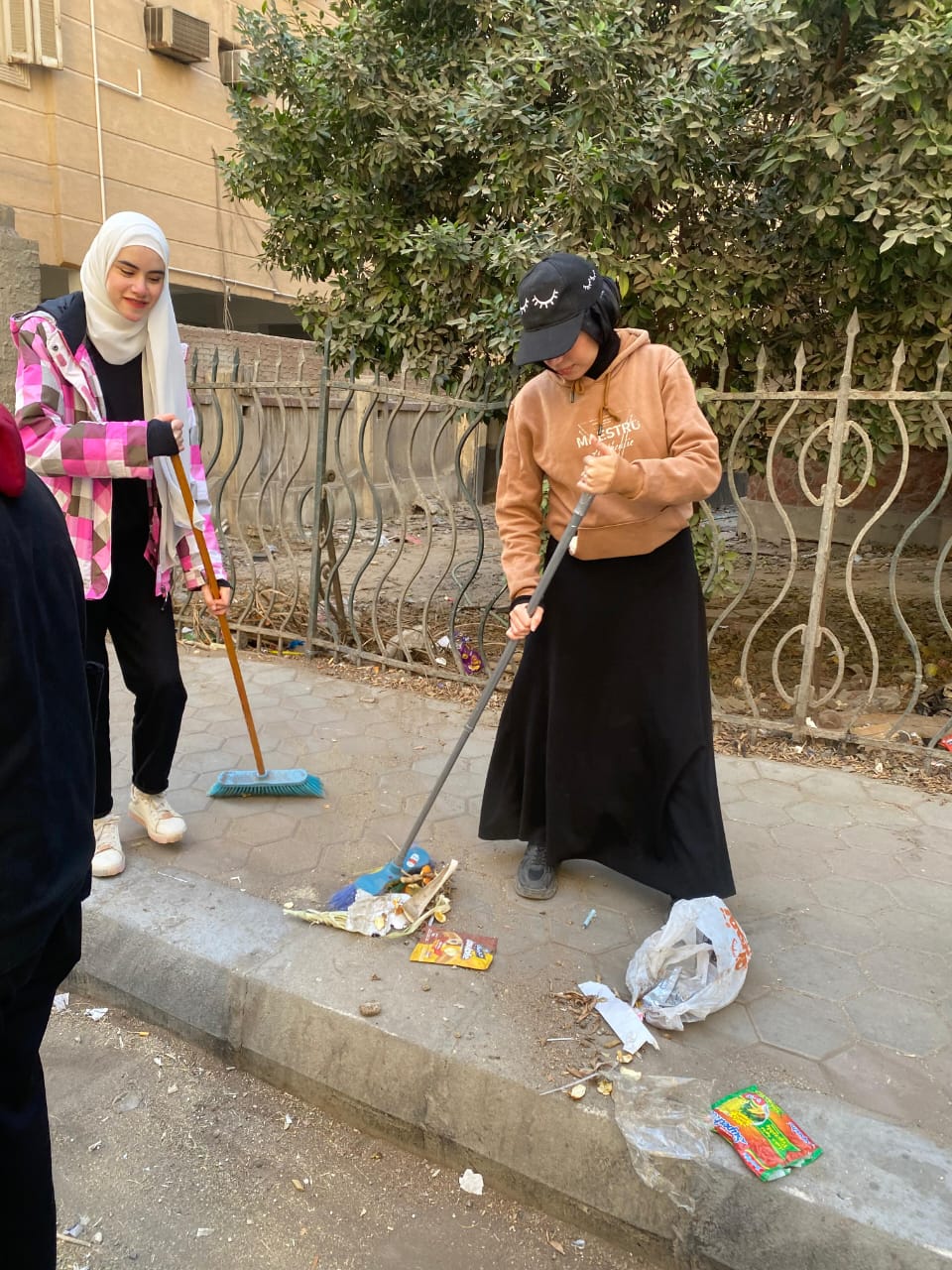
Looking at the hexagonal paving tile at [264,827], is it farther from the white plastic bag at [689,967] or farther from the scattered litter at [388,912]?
the white plastic bag at [689,967]

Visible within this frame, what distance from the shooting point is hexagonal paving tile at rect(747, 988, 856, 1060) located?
2.18 m

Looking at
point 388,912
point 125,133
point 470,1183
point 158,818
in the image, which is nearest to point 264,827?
point 158,818

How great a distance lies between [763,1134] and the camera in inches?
72.9

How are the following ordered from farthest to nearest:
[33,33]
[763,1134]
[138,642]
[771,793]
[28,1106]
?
[33,33]
[771,793]
[138,642]
[763,1134]
[28,1106]

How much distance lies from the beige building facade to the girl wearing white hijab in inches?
272

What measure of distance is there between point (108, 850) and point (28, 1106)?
165 cm

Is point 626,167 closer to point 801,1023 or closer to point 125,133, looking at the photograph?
point 801,1023

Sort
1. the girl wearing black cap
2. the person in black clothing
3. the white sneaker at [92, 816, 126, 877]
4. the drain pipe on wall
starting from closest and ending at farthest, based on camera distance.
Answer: the person in black clothing < the girl wearing black cap < the white sneaker at [92, 816, 126, 877] < the drain pipe on wall

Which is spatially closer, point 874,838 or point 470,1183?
point 470,1183

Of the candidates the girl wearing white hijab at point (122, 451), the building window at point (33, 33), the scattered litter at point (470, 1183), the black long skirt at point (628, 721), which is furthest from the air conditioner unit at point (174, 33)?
the scattered litter at point (470, 1183)

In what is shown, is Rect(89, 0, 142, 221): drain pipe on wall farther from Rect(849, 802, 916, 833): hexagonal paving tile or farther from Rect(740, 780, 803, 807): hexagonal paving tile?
Rect(849, 802, 916, 833): hexagonal paving tile

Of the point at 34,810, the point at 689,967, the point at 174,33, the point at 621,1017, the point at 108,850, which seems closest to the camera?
the point at 34,810

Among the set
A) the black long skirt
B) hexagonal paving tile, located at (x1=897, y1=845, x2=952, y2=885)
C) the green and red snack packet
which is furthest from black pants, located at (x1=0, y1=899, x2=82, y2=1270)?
hexagonal paving tile, located at (x1=897, y1=845, x2=952, y2=885)

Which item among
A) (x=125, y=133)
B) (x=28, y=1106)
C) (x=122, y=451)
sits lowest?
(x=28, y=1106)
